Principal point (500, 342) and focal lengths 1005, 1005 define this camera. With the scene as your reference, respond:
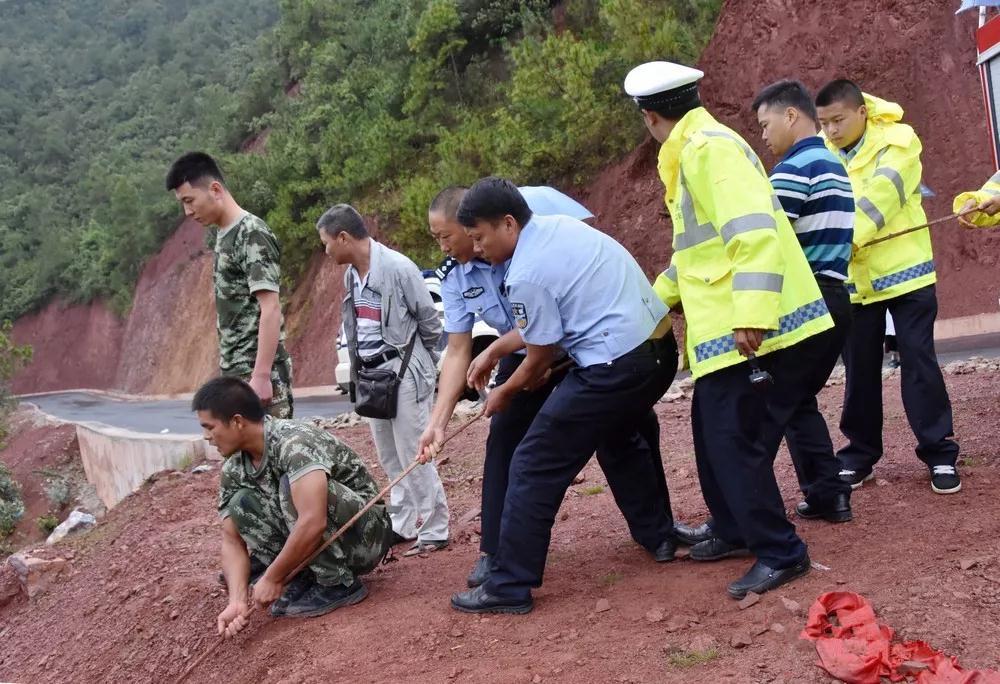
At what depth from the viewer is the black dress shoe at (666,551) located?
4164 mm

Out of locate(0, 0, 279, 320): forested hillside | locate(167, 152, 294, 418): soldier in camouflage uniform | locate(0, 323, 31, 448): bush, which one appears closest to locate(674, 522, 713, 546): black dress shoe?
locate(167, 152, 294, 418): soldier in camouflage uniform

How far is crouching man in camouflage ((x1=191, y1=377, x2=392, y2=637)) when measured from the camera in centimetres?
410

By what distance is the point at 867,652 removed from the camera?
2926 millimetres

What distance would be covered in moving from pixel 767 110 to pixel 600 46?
492 inches

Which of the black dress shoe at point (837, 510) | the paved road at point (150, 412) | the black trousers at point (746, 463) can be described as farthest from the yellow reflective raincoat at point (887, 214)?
the paved road at point (150, 412)

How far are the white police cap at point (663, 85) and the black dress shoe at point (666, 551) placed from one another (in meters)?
1.78

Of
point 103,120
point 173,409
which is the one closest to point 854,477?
point 173,409

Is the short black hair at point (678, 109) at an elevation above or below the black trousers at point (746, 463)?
above

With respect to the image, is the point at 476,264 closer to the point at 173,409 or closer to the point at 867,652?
the point at 867,652

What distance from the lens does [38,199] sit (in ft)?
148

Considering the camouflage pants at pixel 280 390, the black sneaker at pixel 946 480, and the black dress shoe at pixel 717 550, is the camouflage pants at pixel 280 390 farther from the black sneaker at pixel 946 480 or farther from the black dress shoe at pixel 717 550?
the black sneaker at pixel 946 480

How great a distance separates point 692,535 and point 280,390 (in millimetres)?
2078

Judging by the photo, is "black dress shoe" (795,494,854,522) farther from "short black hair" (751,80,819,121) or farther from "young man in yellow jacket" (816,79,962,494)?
"short black hair" (751,80,819,121)

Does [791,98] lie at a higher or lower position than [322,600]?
higher
